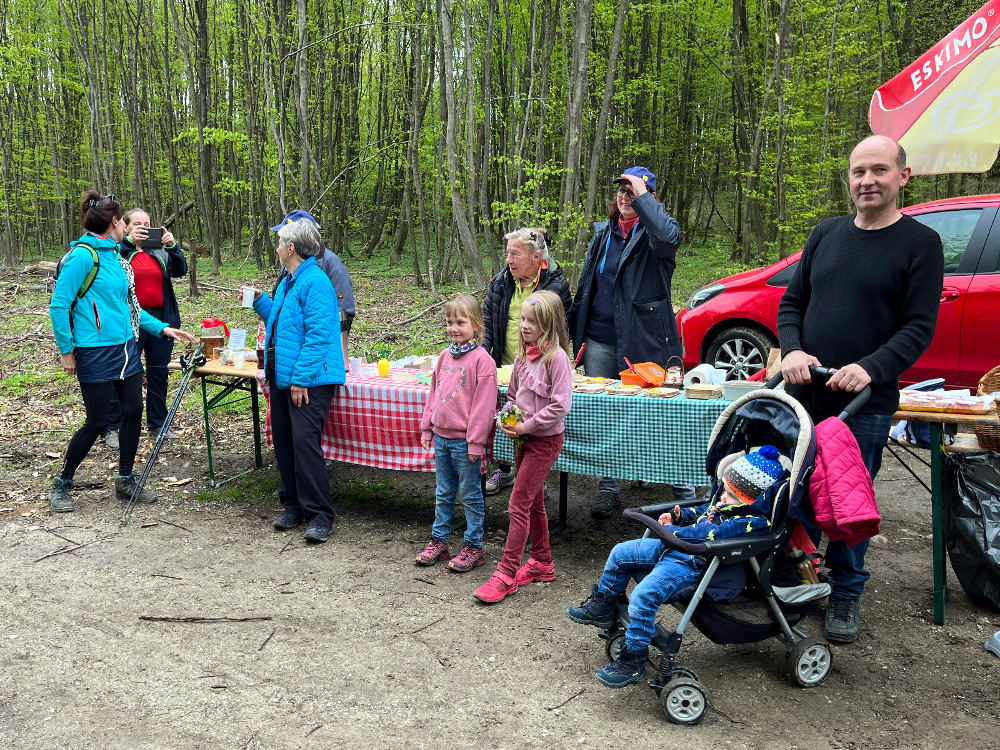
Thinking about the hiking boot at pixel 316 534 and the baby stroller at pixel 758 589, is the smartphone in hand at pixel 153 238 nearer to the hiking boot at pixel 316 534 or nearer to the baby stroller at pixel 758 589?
the hiking boot at pixel 316 534

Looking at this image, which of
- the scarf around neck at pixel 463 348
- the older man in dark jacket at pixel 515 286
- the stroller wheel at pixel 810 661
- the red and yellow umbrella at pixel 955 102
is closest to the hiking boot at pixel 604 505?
the older man in dark jacket at pixel 515 286

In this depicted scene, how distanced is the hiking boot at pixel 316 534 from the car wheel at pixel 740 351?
4368mm

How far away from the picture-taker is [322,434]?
17.0 feet

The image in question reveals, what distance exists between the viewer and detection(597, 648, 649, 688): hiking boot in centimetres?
297

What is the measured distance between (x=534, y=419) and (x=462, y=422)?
1.80 feet

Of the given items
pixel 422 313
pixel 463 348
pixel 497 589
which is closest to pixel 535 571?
pixel 497 589

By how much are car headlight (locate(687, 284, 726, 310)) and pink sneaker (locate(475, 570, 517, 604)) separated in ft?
16.0

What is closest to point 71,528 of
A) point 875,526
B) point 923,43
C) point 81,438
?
point 81,438

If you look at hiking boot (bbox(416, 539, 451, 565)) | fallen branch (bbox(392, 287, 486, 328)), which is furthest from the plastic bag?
fallen branch (bbox(392, 287, 486, 328))

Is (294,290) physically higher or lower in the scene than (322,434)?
higher

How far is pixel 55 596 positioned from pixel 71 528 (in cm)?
111

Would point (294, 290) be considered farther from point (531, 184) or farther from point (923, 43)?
point (923, 43)

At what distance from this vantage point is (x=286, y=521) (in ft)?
16.5

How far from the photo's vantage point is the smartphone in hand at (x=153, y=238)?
6703 mm
